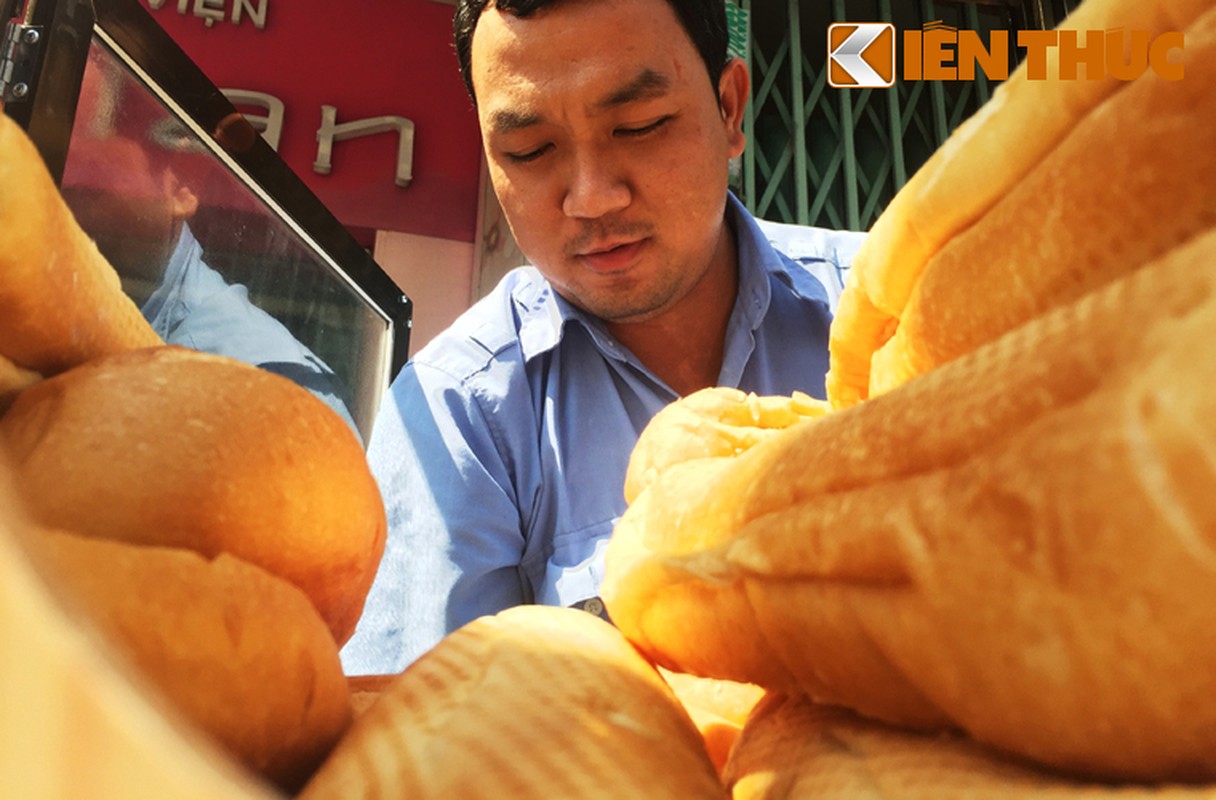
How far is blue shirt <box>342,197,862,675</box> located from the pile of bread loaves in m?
1.06

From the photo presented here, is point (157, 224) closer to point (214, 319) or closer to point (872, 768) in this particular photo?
point (214, 319)

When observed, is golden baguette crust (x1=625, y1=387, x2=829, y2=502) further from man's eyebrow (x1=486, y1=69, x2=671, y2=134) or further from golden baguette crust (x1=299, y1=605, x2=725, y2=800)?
man's eyebrow (x1=486, y1=69, x2=671, y2=134)

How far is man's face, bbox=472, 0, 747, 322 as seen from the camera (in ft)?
4.22

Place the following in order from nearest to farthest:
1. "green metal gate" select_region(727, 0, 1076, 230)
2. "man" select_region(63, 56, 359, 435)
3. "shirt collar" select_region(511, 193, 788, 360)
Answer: "man" select_region(63, 56, 359, 435) → "shirt collar" select_region(511, 193, 788, 360) → "green metal gate" select_region(727, 0, 1076, 230)

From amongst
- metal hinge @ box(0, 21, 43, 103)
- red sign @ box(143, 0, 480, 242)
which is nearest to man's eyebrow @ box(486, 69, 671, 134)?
metal hinge @ box(0, 21, 43, 103)

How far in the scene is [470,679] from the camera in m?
0.28

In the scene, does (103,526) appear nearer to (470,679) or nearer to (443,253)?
(470,679)

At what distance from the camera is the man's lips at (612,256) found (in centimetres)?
144

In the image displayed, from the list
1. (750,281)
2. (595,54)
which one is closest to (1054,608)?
(595,54)

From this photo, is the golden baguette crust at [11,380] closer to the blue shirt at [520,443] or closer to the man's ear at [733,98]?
the blue shirt at [520,443]

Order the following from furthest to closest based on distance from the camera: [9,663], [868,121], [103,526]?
1. [868,121]
2. [103,526]
3. [9,663]

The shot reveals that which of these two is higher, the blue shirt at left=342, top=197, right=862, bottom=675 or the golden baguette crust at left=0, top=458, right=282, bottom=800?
the golden baguette crust at left=0, top=458, right=282, bottom=800

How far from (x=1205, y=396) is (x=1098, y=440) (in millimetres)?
23

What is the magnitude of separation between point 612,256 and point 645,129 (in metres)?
0.24
